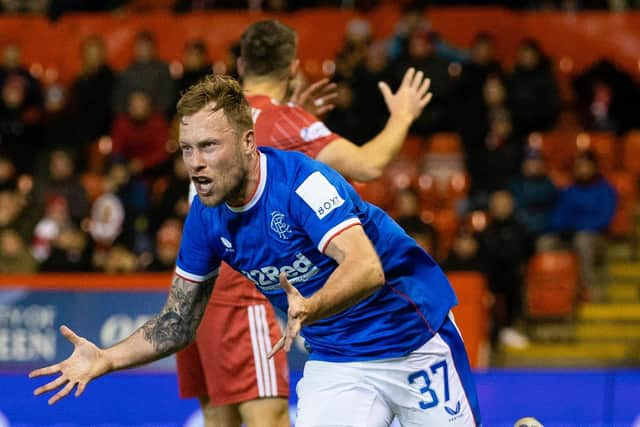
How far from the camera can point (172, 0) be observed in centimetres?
1617

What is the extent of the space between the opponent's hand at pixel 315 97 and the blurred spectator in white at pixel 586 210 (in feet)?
21.5

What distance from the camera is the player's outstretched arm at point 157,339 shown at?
4.41 m

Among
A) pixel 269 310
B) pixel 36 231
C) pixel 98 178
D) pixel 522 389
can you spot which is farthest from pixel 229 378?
pixel 98 178

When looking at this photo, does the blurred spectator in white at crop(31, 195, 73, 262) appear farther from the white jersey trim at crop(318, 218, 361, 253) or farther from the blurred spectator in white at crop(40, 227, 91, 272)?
the white jersey trim at crop(318, 218, 361, 253)

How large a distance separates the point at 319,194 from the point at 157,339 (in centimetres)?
89

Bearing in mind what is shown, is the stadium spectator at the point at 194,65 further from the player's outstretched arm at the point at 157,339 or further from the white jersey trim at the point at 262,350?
the player's outstretched arm at the point at 157,339

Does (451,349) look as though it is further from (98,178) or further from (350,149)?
(98,178)

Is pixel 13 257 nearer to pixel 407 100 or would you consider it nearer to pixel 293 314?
pixel 407 100

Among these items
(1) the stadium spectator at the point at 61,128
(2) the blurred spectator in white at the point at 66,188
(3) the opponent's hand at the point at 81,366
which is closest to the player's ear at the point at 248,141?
(3) the opponent's hand at the point at 81,366

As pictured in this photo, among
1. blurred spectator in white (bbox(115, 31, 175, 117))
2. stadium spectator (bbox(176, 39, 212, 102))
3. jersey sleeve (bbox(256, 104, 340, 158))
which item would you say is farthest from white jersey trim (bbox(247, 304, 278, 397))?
blurred spectator in white (bbox(115, 31, 175, 117))

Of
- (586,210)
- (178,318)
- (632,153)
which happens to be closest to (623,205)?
(586,210)

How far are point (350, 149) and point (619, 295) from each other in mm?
7693

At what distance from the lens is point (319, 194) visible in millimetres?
4270

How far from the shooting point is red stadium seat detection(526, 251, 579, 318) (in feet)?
38.5
